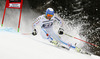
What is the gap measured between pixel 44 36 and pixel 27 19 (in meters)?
9.96

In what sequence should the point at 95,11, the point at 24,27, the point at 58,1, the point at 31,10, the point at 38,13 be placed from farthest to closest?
the point at 31,10
the point at 38,13
the point at 24,27
the point at 58,1
the point at 95,11

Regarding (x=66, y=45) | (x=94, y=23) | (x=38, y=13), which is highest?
(x=38, y=13)

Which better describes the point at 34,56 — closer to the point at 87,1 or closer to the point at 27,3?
the point at 87,1

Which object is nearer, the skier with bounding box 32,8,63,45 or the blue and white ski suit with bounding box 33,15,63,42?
the skier with bounding box 32,8,63,45

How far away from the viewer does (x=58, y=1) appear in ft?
39.3

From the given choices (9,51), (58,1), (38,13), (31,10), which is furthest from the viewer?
(31,10)

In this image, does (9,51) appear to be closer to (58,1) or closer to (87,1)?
(87,1)

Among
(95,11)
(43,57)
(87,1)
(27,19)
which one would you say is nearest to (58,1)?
(87,1)

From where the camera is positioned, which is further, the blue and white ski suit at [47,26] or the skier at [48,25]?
the blue and white ski suit at [47,26]

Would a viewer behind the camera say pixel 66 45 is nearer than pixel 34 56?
No

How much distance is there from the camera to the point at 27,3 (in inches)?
585

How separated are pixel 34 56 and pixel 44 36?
2.42 m

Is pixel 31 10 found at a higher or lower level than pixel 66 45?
higher

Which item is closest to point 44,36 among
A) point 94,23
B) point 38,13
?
point 94,23
